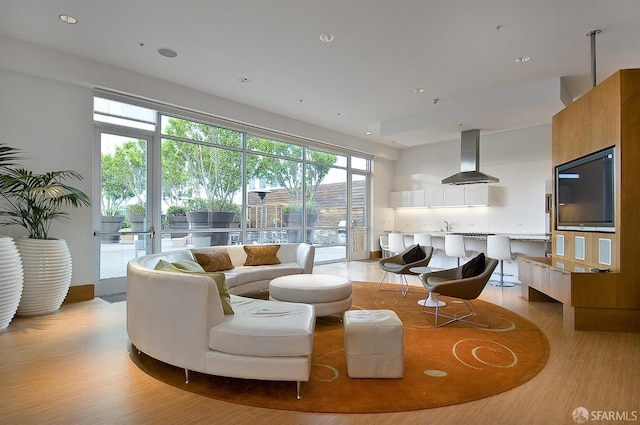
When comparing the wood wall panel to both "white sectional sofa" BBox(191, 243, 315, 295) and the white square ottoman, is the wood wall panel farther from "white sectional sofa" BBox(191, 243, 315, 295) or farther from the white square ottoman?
"white sectional sofa" BBox(191, 243, 315, 295)

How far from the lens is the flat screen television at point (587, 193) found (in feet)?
12.8

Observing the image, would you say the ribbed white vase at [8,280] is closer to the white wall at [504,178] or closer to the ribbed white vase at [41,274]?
the ribbed white vase at [41,274]

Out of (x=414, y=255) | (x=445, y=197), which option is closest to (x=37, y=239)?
(x=414, y=255)

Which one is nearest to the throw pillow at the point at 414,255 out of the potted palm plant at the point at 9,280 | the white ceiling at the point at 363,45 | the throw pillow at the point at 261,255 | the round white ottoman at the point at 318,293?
the round white ottoman at the point at 318,293

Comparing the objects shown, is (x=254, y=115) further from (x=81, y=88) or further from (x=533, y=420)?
(x=533, y=420)

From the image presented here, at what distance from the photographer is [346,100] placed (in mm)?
6430

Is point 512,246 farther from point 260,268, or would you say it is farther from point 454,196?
point 260,268

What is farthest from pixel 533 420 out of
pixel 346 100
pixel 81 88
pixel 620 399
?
pixel 81 88

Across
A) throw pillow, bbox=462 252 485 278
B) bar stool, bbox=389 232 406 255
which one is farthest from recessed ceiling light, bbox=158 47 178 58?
bar stool, bbox=389 232 406 255

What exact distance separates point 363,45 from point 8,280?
471 centimetres

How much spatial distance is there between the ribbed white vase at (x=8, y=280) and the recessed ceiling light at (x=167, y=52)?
2.84 metres

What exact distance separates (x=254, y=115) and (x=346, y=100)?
6.09 feet

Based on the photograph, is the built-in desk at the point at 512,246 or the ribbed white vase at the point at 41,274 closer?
the ribbed white vase at the point at 41,274

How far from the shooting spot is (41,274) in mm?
→ 4047
